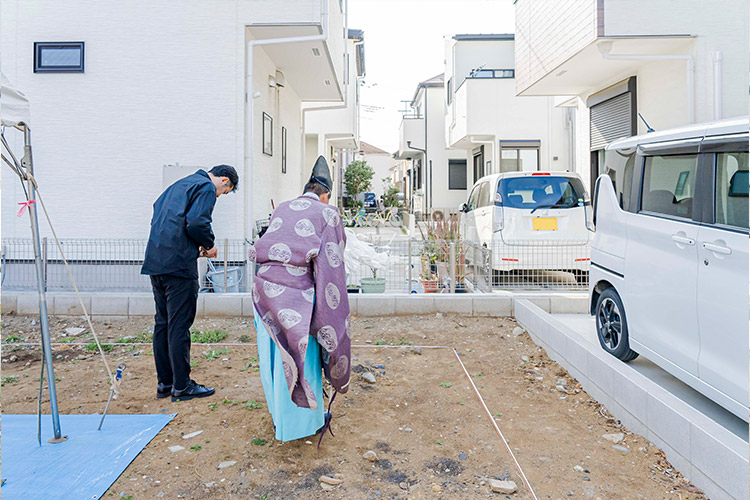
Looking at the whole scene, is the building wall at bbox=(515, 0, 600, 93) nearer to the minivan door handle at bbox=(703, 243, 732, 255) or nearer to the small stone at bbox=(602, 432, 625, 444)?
the minivan door handle at bbox=(703, 243, 732, 255)

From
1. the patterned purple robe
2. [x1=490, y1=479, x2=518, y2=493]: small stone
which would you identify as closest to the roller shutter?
the patterned purple robe

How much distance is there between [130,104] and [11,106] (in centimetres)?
532

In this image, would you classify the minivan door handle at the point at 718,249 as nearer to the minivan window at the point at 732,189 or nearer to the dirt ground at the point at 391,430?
the minivan window at the point at 732,189

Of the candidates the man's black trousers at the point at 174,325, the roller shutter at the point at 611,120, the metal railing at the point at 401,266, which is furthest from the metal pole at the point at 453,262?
the roller shutter at the point at 611,120

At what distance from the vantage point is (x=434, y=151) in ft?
73.3

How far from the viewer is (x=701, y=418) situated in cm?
266

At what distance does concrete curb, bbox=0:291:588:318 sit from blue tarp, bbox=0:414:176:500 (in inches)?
114

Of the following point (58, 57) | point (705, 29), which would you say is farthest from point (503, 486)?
point (58, 57)

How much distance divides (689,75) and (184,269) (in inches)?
294

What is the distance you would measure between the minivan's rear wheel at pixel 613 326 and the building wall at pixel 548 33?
15.2ft

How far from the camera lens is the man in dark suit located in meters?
3.62

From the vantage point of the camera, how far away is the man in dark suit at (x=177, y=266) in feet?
11.9

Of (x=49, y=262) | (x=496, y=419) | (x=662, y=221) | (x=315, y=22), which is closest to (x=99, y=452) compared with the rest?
(x=496, y=419)

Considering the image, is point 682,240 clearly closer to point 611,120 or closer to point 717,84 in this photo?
point 717,84
